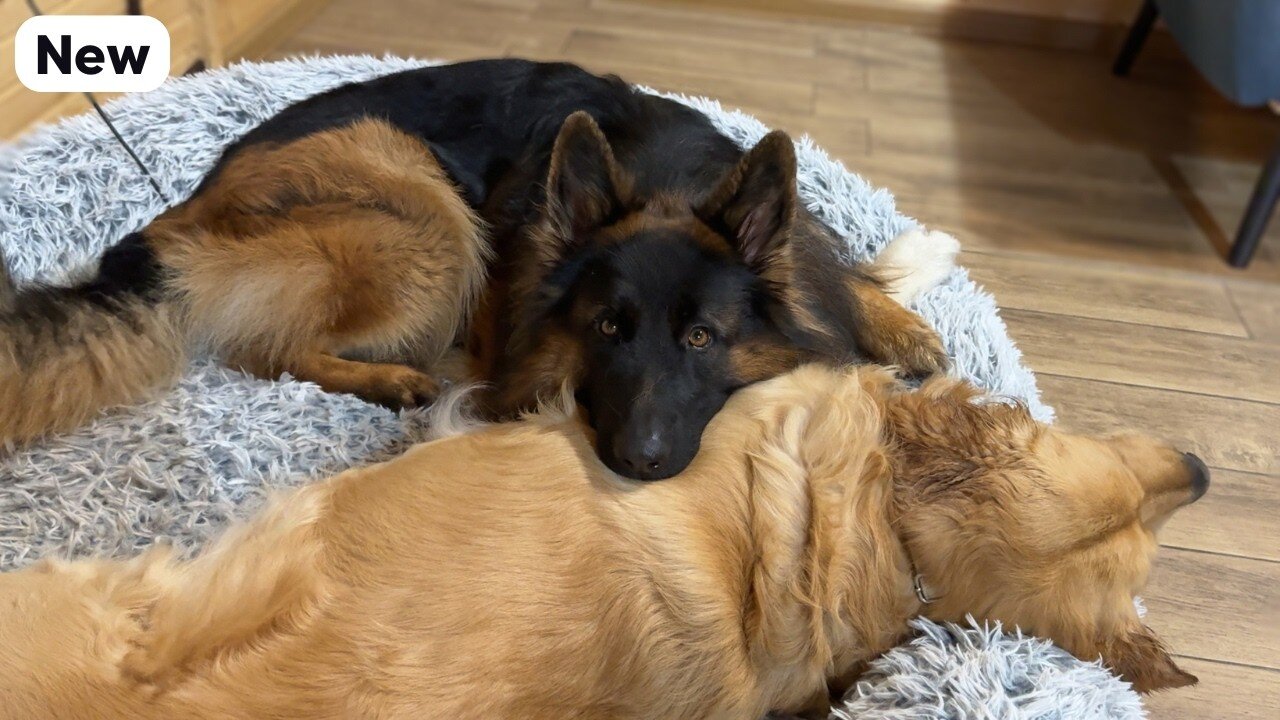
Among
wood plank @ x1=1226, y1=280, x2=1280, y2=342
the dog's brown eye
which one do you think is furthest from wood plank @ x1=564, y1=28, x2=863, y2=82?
the dog's brown eye

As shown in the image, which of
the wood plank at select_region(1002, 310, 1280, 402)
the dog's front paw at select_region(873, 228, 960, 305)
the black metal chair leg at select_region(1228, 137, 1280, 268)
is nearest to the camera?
the dog's front paw at select_region(873, 228, 960, 305)

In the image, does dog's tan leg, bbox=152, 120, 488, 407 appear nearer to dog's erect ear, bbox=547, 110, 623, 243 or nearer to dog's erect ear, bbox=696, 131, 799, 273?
dog's erect ear, bbox=547, 110, 623, 243

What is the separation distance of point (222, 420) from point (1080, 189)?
300 centimetres

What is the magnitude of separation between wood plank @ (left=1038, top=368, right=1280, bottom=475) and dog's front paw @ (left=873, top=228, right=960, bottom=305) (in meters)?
0.46

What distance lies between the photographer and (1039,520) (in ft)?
4.17

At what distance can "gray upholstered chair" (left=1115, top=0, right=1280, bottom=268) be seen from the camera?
8.86ft

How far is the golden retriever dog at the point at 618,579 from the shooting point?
3.84 feet

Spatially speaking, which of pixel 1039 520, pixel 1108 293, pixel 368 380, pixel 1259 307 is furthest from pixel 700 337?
pixel 1259 307

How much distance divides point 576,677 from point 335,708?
12.0 inches

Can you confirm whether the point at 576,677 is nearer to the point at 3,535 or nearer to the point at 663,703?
the point at 663,703

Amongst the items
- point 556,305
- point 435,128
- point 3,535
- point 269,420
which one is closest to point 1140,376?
point 556,305

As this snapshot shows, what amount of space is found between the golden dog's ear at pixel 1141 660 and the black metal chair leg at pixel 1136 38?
3.27m

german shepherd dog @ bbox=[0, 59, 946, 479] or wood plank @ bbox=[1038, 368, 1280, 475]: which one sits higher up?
german shepherd dog @ bbox=[0, 59, 946, 479]

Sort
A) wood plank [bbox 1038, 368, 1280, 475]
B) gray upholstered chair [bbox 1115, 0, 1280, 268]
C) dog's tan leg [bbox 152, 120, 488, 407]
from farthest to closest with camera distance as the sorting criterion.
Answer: gray upholstered chair [bbox 1115, 0, 1280, 268] < wood plank [bbox 1038, 368, 1280, 475] < dog's tan leg [bbox 152, 120, 488, 407]
